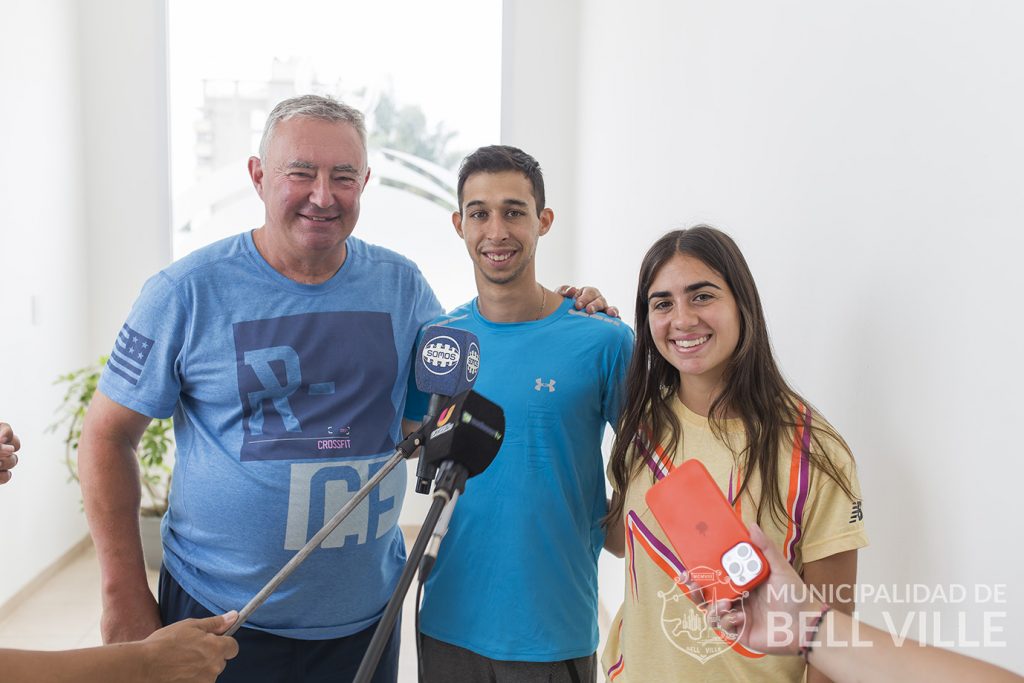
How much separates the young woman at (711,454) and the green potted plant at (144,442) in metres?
3.04

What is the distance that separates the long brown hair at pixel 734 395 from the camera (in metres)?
1.25

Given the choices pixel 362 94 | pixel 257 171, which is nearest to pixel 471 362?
pixel 257 171

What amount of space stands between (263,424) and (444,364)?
0.62 metres

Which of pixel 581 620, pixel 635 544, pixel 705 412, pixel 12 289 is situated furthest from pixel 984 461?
pixel 12 289

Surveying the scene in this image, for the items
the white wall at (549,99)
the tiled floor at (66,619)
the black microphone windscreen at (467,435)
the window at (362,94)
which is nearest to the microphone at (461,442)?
the black microphone windscreen at (467,435)

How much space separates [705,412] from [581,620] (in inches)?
21.0

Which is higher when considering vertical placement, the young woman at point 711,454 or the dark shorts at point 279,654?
the young woman at point 711,454

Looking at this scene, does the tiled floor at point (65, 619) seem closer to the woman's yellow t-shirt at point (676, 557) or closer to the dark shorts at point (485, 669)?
the dark shorts at point (485, 669)

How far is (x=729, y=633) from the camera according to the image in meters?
1.10

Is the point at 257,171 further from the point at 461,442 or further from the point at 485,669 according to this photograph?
the point at 485,669

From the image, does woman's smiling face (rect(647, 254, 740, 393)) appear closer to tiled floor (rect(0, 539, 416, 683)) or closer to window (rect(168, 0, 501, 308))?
tiled floor (rect(0, 539, 416, 683))

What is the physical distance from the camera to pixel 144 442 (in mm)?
3986

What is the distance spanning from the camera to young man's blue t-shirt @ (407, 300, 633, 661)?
1604 millimetres

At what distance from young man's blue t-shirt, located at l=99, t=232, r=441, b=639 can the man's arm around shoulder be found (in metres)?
0.06
